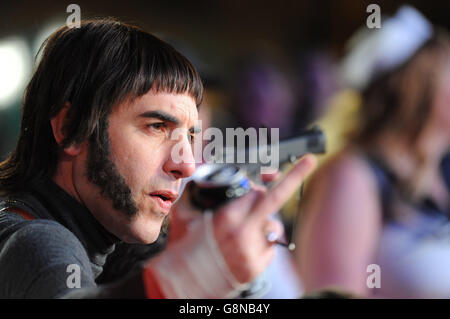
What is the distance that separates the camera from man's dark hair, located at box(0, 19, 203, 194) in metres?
0.86

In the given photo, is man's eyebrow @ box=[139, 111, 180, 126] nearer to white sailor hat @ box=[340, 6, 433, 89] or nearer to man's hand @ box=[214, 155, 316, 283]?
man's hand @ box=[214, 155, 316, 283]

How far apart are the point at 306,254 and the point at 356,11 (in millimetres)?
547

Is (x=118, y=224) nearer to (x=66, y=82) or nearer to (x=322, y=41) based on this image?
(x=66, y=82)

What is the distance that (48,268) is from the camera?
631 millimetres

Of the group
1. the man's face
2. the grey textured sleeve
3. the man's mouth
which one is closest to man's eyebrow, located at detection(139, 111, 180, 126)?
the man's face

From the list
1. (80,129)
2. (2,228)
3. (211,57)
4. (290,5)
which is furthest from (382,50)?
(2,228)

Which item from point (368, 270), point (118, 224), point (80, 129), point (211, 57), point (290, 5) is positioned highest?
point (290, 5)

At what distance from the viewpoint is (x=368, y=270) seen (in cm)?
97

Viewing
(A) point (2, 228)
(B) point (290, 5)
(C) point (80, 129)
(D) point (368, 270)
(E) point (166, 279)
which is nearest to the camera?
(E) point (166, 279)

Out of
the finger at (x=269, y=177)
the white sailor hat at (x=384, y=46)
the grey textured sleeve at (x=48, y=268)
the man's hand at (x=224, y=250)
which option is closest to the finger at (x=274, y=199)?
the man's hand at (x=224, y=250)

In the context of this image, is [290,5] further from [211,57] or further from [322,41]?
[211,57]

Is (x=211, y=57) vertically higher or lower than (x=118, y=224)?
higher

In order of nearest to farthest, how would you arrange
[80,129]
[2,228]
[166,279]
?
[166,279], [2,228], [80,129]

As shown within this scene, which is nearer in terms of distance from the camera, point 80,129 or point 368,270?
point 80,129
